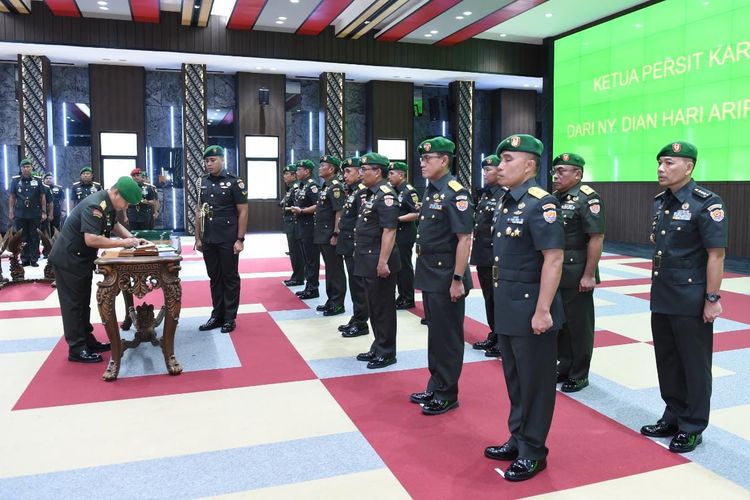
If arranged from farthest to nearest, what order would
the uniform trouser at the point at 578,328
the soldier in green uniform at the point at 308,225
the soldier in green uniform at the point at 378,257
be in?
the soldier in green uniform at the point at 308,225
the soldier in green uniform at the point at 378,257
the uniform trouser at the point at 578,328

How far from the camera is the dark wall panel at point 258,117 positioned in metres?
15.3

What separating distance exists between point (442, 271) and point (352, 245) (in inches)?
92.6

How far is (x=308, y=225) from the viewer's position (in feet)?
23.3

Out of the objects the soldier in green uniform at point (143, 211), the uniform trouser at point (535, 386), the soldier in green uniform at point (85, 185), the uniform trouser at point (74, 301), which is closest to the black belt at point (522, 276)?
the uniform trouser at point (535, 386)

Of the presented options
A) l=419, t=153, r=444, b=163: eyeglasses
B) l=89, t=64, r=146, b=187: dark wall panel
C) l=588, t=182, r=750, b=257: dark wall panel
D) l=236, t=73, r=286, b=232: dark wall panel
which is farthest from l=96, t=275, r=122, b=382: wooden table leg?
l=89, t=64, r=146, b=187: dark wall panel

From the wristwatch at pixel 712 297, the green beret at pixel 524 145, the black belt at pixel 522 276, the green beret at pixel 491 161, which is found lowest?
the wristwatch at pixel 712 297

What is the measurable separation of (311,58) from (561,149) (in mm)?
6027

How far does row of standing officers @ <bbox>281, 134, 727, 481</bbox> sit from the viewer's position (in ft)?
8.68

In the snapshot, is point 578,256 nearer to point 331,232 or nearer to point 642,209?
point 331,232

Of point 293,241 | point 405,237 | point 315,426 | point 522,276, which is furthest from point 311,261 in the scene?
point 522,276

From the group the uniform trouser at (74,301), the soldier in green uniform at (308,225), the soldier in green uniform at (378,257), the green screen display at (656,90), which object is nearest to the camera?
the soldier in green uniform at (378,257)

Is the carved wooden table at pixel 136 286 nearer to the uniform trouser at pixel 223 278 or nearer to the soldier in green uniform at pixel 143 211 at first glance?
the uniform trouser at pixel 223 278

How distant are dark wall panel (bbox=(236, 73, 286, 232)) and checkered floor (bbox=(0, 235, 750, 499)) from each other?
10.5 m

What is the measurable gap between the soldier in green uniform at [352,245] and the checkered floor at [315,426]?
17 cm
